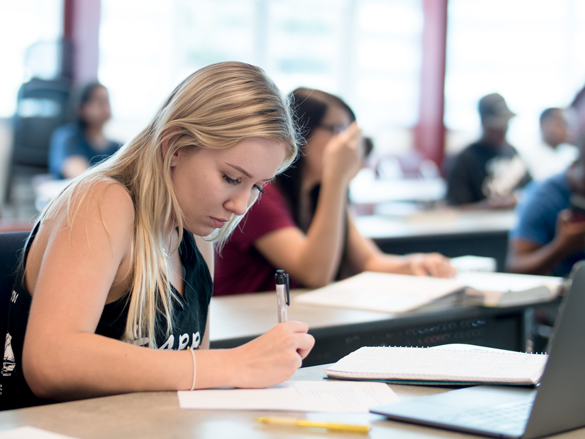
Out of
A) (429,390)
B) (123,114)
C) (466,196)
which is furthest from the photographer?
(123,114)

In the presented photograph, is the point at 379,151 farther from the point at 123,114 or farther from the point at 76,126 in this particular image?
the point at 76,126

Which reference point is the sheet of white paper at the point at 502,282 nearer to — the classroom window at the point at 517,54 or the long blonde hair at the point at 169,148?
the long blonde hair at the point at 169,148

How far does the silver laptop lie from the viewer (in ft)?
2.31

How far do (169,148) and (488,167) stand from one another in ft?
12.7

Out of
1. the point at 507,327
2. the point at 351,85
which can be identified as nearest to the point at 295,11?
the point at 351,85

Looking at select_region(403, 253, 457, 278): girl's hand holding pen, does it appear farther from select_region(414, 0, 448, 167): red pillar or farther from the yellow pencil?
select_region(414, 0, 448, 167): red pillar

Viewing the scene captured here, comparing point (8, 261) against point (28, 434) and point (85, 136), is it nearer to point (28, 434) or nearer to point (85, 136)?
point (28, 434)

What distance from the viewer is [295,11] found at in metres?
6.52

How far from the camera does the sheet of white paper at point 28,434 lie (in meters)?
0.69

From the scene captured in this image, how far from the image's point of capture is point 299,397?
87 centimetres

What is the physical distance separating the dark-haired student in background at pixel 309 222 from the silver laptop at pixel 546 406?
1.01 metres

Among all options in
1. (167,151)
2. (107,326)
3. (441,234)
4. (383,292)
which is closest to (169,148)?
(167,151)

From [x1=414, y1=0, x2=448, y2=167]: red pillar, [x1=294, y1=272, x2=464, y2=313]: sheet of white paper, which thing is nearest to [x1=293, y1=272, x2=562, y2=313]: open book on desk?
[x1=294, y1=272, x2=464, y2=313]: sheet of white paper

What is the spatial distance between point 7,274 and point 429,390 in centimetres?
72
